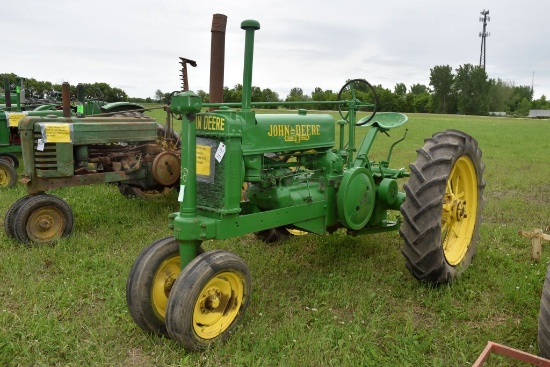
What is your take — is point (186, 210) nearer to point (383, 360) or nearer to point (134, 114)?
point (383, 360)

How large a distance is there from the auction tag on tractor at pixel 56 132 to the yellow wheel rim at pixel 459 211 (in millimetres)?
3814

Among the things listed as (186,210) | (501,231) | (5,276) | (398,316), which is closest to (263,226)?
(186,210)

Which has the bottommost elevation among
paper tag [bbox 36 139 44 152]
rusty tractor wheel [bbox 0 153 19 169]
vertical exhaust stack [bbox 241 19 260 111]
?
rusty tractor wheel [bbox 0 153 19 169]

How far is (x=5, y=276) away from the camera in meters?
4.10

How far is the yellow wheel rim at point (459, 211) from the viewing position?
4.15 meters

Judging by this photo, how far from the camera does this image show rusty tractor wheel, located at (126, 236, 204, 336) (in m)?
3.09

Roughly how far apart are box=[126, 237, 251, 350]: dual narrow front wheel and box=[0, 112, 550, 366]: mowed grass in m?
0.12

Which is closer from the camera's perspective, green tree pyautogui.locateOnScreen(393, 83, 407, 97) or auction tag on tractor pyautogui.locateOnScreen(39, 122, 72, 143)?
auction tag on tractor pyautogui.locateOnScreen(39, 122, 72, 143)

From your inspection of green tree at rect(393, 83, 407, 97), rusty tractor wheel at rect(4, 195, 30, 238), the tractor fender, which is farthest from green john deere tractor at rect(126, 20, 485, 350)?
green tree at rect(393, 83, 407, 97)

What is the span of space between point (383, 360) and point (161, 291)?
4.72 feet

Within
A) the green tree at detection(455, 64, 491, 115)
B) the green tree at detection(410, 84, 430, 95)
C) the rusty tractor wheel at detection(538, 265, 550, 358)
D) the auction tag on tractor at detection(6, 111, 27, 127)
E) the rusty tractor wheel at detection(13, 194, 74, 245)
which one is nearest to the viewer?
the rusty tractor wheel at detection(538, 265, 550, 358)

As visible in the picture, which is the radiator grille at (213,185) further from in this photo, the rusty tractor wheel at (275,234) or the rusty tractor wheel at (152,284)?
the rusty tractor wheel at (275,234)

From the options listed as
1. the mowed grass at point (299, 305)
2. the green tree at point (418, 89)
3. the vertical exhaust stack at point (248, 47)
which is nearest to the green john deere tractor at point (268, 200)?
the vertical exhaust stack at point (248, 47)

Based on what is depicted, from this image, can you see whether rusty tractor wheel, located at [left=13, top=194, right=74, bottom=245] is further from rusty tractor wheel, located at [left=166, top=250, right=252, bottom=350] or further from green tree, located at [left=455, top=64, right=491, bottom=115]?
green tree, located at [left=455, top=64, right=491, bottom=115]
